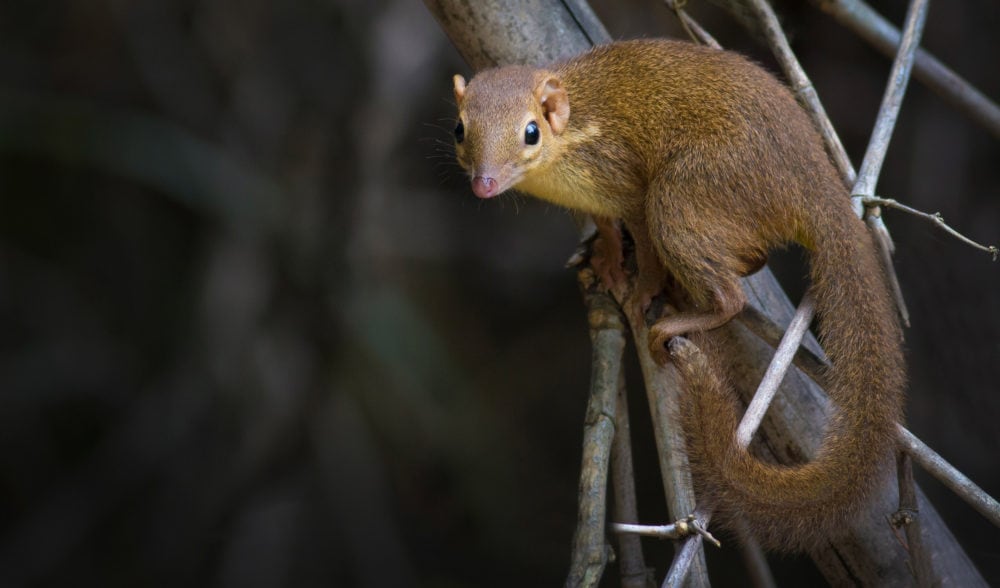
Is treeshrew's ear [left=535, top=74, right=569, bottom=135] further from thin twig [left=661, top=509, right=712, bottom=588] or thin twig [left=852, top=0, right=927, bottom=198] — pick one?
thin twig [left=661, top=509, right=712, bottom=588]

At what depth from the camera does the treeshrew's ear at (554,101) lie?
9.02 ft

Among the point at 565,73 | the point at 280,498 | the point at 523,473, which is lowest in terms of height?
the point at 523,473

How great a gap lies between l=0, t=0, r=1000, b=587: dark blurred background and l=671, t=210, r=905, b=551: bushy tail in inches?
94.8

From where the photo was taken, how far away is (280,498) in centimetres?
520

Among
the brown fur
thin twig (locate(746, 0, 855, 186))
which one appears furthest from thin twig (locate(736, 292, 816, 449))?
thin twig (locate(746, 0, 855, 186))

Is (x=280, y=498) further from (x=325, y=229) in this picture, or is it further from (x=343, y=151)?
(x=343, y=151)

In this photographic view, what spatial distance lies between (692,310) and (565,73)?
2.57 feet

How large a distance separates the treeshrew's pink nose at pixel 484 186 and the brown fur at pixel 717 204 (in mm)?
30

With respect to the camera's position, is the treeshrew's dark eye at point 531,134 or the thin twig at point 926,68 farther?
the thin twig at point 926,68

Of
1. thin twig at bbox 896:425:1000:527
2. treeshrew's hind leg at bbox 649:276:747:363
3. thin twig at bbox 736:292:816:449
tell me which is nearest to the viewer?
thin twig at bbox 896:425:1000:527

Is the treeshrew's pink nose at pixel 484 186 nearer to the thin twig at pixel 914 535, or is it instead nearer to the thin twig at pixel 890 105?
the thin twig at pixel 890 105

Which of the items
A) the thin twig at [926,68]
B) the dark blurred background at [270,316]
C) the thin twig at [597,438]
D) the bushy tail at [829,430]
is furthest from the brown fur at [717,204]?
the dark blurred background at [270,316]

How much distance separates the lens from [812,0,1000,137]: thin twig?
10.2ft

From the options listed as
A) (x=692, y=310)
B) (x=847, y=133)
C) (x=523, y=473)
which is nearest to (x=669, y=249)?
(x=692, y=310)
